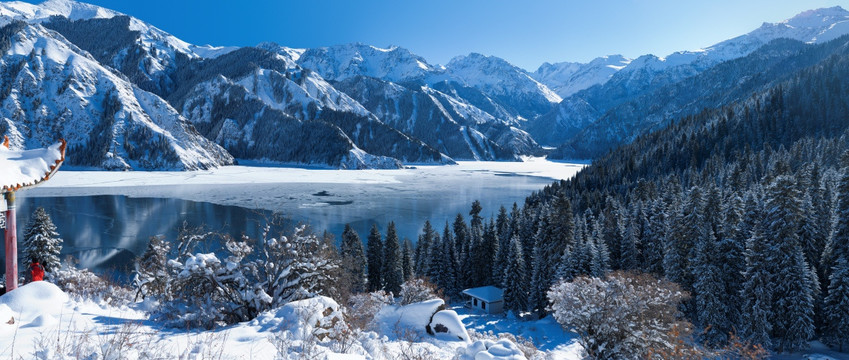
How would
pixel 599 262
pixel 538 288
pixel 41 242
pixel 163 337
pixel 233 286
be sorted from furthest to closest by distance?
pixel 538 288
pixel 599 262
pixel 41 242
pixel 233 286
pixel 163 337

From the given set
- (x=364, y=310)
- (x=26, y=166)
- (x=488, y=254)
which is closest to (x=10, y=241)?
(x=26, y=166)

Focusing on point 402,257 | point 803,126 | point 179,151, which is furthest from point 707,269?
point 179,151

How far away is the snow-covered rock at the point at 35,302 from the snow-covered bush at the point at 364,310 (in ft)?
26.9

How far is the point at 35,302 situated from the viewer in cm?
1220

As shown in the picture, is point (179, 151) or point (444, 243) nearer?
point (444, 243)

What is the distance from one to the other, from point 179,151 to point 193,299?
653 ft

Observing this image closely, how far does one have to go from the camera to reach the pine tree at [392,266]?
180 ft

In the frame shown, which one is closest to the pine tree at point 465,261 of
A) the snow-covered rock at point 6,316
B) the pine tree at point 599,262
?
the pine tree at point 599,262

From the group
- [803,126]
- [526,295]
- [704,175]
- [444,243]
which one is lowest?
[526,295]

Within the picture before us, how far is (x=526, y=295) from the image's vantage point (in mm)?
48469

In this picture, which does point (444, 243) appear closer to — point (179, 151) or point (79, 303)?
point (79, 303)

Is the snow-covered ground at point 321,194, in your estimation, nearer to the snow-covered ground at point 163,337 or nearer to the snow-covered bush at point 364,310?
the snow-covered bush at point 364,310

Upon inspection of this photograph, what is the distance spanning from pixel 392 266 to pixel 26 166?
1752 inches

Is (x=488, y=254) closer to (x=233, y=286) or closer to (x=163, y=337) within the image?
(x=233, y=286)
